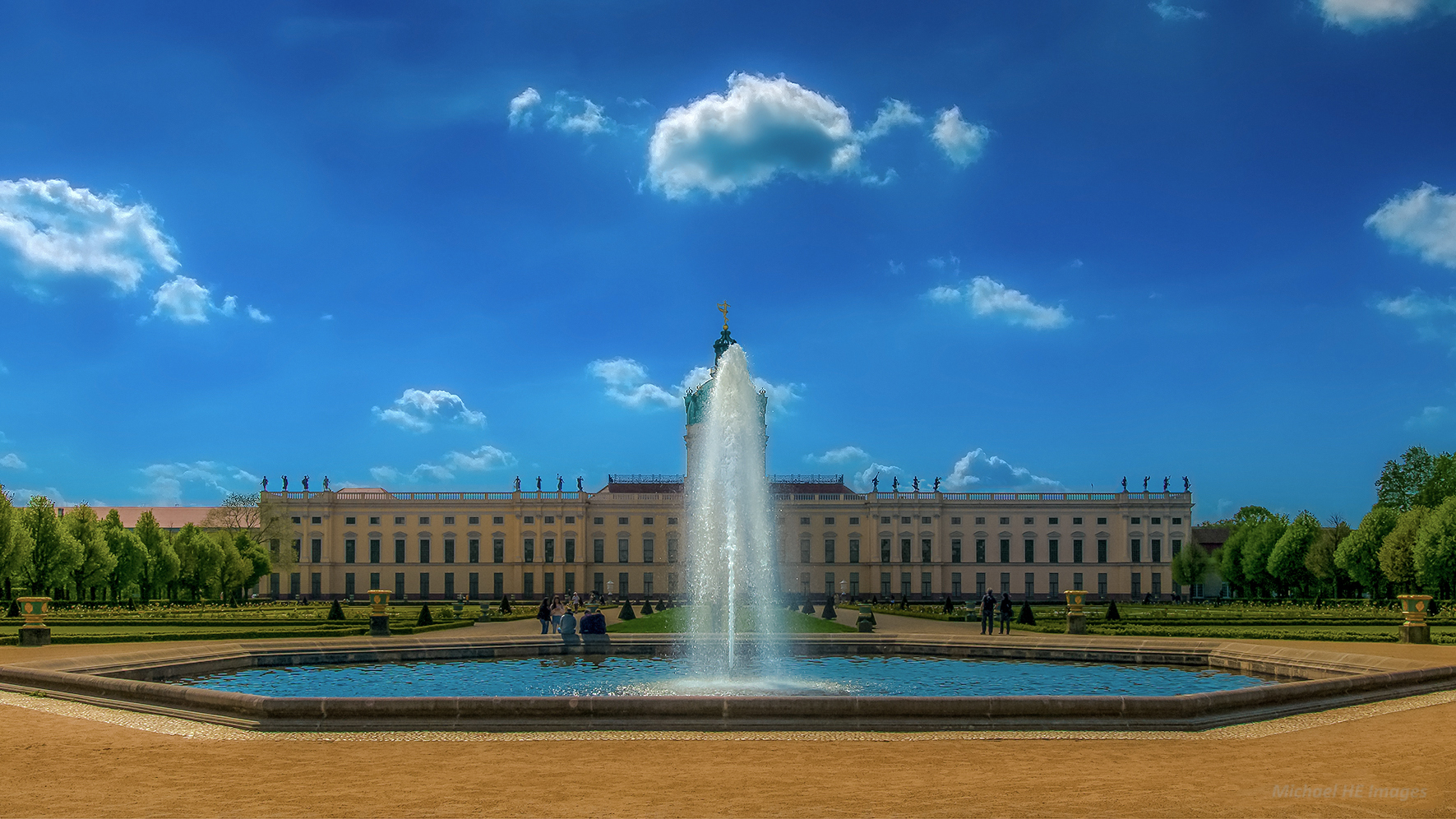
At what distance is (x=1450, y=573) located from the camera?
47938 millimetres

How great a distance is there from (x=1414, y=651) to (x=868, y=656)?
11.4 metres

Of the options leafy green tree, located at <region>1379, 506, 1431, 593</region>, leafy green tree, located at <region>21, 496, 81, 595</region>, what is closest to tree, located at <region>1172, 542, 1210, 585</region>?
leafy green tree, located at <region>1379, 506, 1431, 593</region>

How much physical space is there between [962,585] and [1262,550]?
71.5 feet

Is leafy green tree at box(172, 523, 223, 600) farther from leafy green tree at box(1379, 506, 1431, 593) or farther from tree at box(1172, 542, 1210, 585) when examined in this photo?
tree at box(1172, 542, 1210, 585)

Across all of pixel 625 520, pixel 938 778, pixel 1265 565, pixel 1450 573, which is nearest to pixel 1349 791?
pixel 938 778

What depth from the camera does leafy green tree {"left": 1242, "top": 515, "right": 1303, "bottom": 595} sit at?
74.9 meters

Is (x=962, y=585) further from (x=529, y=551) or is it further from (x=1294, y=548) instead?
(x=529, y=551)

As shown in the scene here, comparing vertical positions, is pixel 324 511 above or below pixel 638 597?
above

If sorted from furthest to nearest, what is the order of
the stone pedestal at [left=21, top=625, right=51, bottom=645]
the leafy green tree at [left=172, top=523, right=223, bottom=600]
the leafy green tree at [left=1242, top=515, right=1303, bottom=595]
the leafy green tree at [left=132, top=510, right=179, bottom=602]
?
the leafy green tree at [left=1242, top=515, right=1303, bottom=595], the leafy green tree at [left=172, top=523, right=223, bottom=600], the leafy green tree at [left=132, top=510, right=179, bottom=602], the stone pedestal at [left=21, top=625, right=51, bottom=645]

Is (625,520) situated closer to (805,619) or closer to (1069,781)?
(805,619)

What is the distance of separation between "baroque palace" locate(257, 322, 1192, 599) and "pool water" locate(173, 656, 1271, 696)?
208ft

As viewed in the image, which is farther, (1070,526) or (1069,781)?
(1070,526)

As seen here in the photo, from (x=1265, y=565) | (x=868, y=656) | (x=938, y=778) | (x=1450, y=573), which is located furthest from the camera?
(x=1265, y=565)

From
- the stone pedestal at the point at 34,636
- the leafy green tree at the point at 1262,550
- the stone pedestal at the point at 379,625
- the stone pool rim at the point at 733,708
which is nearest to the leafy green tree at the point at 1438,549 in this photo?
the leafy green tree at the point at 1262,550
